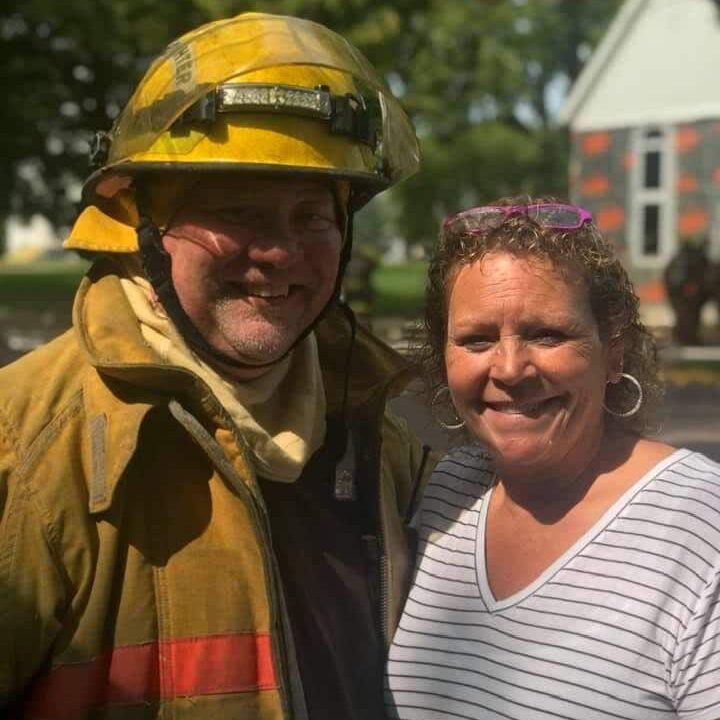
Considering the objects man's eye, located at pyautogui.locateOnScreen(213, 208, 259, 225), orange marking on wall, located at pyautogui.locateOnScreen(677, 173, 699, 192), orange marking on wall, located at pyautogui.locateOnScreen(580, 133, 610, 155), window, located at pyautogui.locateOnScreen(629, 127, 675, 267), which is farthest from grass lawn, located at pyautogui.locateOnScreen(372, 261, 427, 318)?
man's eye, located at pyautogui.locateOnScreen(213, 208, 259, 225)

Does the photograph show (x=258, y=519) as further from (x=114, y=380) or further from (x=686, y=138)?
(x=686, y=138)

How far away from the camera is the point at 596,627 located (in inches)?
88.0

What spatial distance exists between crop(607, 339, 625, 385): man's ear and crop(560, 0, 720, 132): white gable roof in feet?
70.2

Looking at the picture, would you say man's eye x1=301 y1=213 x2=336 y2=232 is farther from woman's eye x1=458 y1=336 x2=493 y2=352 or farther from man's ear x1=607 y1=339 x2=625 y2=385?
man's ear x1=607 y1=339 x2=625 y2=385

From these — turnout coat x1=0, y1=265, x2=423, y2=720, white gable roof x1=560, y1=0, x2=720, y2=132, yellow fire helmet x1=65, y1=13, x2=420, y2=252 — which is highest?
white gable roof x1=560, y1=0, x2=720, y2=132

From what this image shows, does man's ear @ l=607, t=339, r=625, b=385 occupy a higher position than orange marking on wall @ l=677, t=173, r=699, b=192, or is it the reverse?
orange marking on wall @ l=677, t=173, r=699, b=192

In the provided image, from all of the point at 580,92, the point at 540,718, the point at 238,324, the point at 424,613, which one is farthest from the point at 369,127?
the point at 580,92

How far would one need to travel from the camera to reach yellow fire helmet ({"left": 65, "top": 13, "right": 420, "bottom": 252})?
2375 millimetres

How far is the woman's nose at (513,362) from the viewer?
2391 mm

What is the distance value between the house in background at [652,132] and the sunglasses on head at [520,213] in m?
20.4

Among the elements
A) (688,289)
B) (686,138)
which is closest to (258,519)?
(688,289)

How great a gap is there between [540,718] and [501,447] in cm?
50

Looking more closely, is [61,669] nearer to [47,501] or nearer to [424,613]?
[47,501]

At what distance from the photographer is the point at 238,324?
2.47 metres
